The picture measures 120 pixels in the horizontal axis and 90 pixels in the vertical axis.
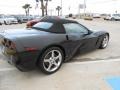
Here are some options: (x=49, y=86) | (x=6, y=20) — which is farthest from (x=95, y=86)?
(x=6, y=20)

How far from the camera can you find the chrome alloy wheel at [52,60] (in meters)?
4.17

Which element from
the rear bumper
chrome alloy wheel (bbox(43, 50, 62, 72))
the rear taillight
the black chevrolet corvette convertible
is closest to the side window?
the black chevrolet corvette convertible

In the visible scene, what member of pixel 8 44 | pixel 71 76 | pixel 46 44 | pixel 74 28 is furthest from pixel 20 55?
pixel 74 28

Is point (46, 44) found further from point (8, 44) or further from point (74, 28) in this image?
point (74, 28)

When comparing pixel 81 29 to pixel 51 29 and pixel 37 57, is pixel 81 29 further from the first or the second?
pixel 37 57

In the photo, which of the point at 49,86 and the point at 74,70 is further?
the point at 74,70

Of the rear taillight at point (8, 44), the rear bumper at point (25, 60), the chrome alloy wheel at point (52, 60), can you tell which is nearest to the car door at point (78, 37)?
the chrome alloy wheel at point (52, 60)

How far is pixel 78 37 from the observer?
4906 mm

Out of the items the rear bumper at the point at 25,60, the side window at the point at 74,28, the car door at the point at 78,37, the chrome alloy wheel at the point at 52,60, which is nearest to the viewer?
the rear bumper at the point at 25,60

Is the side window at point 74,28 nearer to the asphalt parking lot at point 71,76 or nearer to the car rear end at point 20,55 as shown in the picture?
the asphalt parking lot at point 71,76

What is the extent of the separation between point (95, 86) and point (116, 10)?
70.9 metres

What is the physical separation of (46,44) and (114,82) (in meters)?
1.73

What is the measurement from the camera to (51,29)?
455 cm

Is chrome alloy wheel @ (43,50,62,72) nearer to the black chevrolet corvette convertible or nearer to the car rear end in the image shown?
the black chevrolet corvette convertible
